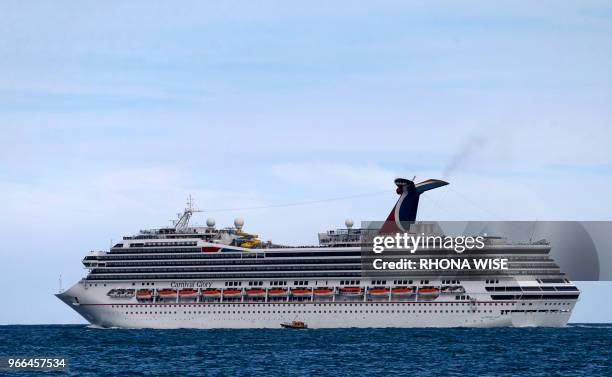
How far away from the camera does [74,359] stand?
77.7m

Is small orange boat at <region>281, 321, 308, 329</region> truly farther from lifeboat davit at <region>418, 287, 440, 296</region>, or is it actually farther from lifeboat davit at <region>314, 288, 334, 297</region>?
lifeboat davit at <region>418, 287, 440, 296</region>

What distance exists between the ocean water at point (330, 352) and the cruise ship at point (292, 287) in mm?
2687

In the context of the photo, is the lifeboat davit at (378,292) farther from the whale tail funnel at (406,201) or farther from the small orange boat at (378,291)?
the whale tail funnel at (406,201)

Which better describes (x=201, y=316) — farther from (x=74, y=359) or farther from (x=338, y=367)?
(x=338, y=367)

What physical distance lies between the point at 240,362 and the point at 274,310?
34.7 meters

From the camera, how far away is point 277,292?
109438 mm

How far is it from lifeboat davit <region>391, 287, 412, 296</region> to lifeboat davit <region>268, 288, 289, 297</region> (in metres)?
10.6

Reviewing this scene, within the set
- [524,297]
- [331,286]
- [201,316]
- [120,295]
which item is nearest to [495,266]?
[524,297]

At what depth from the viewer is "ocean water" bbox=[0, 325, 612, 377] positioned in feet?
227

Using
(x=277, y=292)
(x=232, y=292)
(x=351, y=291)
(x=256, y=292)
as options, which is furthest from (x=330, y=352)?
(x=232, y=292)

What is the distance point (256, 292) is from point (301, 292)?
4.55 meters

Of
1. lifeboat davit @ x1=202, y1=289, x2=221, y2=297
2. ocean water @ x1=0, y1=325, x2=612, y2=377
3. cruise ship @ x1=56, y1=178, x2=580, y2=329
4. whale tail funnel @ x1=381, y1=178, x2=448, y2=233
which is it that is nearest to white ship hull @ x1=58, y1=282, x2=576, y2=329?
cruise ship @ x1=56, y1=178, x2=580, y2=329

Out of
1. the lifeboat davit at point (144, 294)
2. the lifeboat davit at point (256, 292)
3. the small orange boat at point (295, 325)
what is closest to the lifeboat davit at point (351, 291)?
the small orange boat at point (295, 325)

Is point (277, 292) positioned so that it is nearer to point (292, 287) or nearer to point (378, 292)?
point (292, 287)
